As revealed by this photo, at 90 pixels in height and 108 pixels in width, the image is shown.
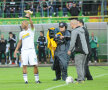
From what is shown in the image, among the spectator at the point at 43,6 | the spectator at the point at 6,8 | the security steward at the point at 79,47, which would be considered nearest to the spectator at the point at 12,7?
the spectator at the point at 6,8

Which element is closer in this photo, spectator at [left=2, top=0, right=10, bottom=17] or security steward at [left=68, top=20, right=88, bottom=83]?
security steward at [left=68, top=20, right=88, bottom=83]

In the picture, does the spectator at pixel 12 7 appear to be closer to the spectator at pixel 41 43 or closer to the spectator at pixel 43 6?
the spectator at pixel 43 6

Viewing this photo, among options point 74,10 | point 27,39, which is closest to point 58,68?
point 27,39

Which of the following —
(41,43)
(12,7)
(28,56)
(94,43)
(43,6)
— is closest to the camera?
(28,56)

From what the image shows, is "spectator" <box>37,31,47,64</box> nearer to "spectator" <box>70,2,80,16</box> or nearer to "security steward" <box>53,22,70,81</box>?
"spectator" <box>70,2,80,16</box>

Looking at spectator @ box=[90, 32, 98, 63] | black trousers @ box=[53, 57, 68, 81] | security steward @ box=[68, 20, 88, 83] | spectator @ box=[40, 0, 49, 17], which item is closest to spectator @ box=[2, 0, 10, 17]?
spectator @ box=[40, 0, 49, 17]

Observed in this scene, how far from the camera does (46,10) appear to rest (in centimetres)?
3472

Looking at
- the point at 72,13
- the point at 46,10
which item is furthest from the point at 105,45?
the point at 46,10

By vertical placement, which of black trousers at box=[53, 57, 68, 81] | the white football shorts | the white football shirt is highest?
the white football shirt

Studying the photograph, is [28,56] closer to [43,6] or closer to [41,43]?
[41,43]

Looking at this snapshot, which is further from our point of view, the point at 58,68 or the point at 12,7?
the point at 12,7

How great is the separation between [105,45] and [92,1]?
5.29 m

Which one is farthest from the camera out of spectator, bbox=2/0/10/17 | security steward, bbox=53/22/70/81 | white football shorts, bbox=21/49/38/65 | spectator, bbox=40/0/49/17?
spectator, bbox=40/0/49/17

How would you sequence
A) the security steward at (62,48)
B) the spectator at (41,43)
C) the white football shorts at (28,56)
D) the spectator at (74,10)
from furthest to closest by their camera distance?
the spectator at (74,10)
the spectator at (41,43)
the security steward at (62,48)
the white football shorts at (28,56)
